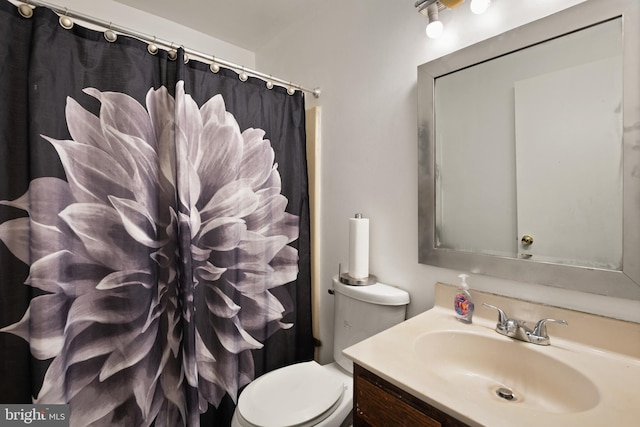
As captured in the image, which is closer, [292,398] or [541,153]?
[541,153]

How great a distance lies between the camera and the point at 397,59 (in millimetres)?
1302

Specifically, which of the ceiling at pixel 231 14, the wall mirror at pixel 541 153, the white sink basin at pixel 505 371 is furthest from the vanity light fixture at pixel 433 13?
the white sink basin at pixel 505 371

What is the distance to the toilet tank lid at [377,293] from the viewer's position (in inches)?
47.7

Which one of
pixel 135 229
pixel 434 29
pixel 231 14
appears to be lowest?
pixel 135 229

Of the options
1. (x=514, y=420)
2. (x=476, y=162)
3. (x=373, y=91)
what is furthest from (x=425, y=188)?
(x=514, y=420)

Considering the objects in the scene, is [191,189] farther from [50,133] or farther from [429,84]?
[429,84]

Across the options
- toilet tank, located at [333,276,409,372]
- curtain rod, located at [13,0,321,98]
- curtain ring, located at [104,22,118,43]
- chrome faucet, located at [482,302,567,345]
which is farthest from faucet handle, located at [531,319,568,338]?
curtain ring, located at [104,22,118,43]

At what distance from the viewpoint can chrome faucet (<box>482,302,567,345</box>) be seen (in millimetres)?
857

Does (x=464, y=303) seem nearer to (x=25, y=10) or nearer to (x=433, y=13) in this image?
(x=433, y=13)

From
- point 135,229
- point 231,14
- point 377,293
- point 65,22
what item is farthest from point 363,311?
point 231,14

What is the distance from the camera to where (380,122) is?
54.4 inches

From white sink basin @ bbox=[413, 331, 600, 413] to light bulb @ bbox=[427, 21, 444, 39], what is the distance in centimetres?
108

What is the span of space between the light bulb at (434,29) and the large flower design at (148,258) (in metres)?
0.89

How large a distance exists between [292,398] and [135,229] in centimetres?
93
